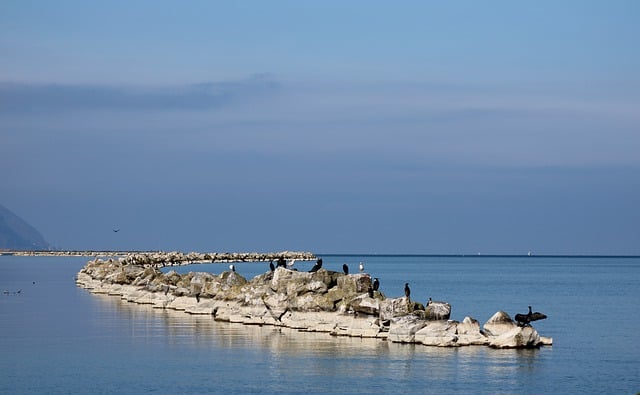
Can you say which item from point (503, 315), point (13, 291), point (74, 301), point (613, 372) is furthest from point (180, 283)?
point (613, 372)

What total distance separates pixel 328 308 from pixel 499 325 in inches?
361

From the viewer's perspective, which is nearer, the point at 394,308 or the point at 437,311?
the point at 437,311

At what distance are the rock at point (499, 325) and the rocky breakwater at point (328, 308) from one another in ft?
0.12

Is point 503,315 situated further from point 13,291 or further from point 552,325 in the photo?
point 13,291

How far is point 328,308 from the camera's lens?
156 feet

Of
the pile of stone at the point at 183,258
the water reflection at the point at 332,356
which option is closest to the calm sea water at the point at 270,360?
the water reflection at the point at 332,356

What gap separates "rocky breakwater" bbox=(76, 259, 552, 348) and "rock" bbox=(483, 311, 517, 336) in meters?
0.04

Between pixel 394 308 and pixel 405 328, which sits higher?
pixel 394 308

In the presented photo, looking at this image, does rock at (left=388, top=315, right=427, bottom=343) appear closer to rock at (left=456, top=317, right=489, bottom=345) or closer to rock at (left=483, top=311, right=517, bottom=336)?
rock at (left=456, top=317, right=489, bottom=345)

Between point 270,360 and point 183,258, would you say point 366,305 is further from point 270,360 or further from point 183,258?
point 183,258

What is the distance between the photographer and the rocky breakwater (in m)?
40.6

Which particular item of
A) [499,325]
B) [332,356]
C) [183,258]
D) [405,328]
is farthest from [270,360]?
[183,258]

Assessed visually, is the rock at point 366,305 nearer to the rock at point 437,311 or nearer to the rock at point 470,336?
the rock at point 437,311

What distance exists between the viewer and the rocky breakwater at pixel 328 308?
40.6 metres
